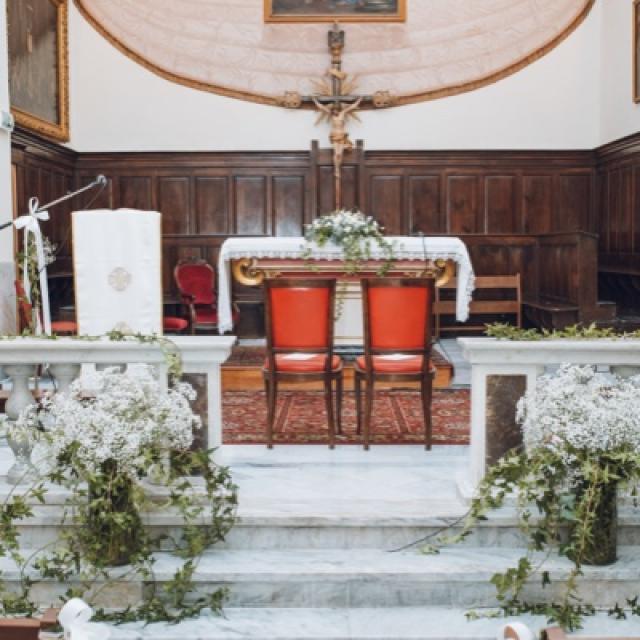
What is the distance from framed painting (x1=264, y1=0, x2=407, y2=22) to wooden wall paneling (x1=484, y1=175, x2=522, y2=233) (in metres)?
2.13

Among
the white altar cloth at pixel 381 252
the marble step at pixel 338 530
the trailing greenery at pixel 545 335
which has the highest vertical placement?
the white altar cloth at pixel 381 252

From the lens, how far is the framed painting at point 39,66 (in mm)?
8633

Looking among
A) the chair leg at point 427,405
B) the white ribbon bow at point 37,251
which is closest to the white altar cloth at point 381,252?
the white ribbon bow at point 37,251

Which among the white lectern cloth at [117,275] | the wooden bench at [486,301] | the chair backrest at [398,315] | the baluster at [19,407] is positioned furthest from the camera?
the wooden bench at [486,301]

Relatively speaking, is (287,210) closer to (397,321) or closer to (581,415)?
(397,321)

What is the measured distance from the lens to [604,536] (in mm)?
3545

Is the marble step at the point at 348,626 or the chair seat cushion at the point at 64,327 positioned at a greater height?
the chair seat cushion at the point at 64,327

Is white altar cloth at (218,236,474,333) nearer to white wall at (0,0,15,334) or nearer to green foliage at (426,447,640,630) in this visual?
white wall at (0,0,15,334)

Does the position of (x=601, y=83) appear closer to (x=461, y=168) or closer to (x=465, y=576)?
(x=461, y=168)

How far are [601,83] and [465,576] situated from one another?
8047mm

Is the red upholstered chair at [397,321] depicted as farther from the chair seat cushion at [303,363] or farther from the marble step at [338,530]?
the marble step at [338,530]

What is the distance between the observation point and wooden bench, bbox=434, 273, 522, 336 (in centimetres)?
977

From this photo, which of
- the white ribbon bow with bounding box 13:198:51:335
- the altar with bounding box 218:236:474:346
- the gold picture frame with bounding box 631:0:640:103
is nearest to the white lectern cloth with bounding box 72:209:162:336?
the white ribbon bow with bounding box 13:198:51:335

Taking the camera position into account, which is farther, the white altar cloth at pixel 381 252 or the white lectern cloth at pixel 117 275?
the white altar cloth at pixel 381 252
